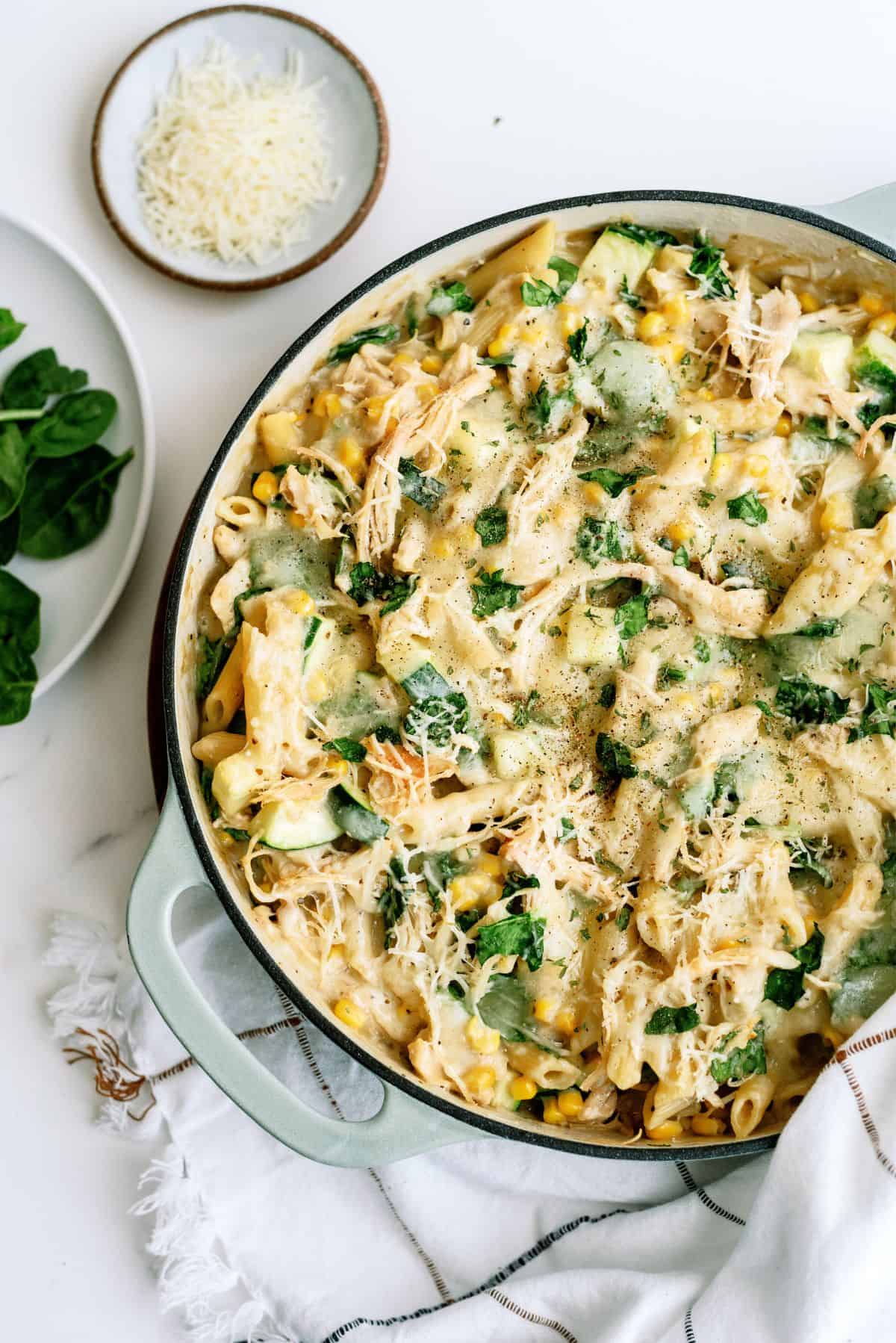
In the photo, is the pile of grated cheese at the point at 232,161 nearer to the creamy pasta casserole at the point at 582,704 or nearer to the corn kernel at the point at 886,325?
the creamy pasta casserole at the point at 582,704

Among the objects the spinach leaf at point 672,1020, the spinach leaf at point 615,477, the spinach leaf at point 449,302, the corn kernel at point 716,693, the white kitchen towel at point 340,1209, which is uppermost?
the spinach leaf at point 449,302

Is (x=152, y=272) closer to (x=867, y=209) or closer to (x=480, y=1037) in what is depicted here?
(x=867, y=209)

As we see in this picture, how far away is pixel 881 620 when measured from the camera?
9.02 ft

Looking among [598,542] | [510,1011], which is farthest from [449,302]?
[510,1011]

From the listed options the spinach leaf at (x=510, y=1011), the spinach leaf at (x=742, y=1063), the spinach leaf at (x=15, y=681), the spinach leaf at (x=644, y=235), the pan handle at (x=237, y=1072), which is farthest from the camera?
the spinach leaf at (x=15, y=681)

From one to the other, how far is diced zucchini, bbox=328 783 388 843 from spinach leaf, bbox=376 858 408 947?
0.08 meters

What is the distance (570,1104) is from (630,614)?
1.15 metres

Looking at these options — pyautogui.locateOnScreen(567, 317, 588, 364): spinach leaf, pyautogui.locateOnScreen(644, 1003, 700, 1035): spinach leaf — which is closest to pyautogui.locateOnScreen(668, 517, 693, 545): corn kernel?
pyautogui.locateOnScreen(567, 317, 588, 364): spinach leaf

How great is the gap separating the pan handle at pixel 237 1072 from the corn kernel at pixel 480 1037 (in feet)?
0.61

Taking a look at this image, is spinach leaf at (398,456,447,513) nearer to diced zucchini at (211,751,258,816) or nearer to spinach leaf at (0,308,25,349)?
diced zucchini at (211,751,258,816)

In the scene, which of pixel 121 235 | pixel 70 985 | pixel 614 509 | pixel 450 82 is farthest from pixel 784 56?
pixel 70 985

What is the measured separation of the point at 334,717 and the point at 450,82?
189cm

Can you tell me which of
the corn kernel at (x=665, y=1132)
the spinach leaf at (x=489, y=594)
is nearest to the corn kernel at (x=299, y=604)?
the spinach leaf at (x=489, y=594)

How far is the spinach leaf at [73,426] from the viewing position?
10.5 feet
